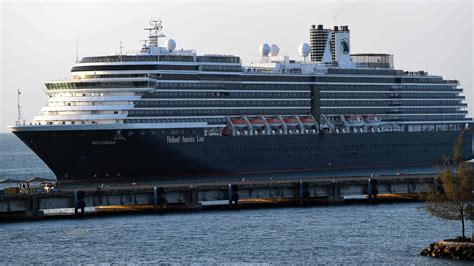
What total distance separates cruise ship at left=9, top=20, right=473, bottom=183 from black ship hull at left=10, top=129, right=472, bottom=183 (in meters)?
0.10

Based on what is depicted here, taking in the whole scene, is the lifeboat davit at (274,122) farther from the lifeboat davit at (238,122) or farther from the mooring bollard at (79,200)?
the mooring bollard at (79,200)

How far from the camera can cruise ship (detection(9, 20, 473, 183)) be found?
123 metres

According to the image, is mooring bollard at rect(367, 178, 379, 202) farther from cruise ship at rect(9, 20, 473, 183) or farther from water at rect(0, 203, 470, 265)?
cruise ship at rect(9, 20, 473, 183)

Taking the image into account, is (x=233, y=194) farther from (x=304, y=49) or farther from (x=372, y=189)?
(x=304, y=49)

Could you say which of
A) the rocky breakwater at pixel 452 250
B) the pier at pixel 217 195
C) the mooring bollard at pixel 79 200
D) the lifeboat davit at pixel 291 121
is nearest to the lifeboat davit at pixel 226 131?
the lifeboat davit at pixel 291 121

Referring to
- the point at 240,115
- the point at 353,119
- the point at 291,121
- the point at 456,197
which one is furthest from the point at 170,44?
the point at 456,197

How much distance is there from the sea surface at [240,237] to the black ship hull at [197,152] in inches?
1076

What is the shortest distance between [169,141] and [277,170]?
14.4m

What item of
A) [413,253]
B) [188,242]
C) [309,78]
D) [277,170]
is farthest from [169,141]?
[413,253]

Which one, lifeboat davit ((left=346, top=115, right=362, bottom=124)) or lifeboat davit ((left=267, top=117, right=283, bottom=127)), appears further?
lifeboat davit ((left=346, top=115, right=362, bottom=124))

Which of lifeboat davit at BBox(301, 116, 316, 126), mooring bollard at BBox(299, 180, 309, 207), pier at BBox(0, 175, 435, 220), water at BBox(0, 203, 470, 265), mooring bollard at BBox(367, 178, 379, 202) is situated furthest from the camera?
lifeboat davit at BBox(301, 116, 316, 126)

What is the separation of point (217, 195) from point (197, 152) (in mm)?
29465

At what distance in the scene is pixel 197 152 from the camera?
12875cm

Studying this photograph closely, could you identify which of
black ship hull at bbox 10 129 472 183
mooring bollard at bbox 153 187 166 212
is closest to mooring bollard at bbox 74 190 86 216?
mooring bollard at bbox 153 187 166 212
